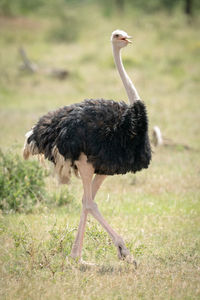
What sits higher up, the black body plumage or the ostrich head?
the ostrich head

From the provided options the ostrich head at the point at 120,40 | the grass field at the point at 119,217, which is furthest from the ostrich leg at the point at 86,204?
the ostrich head at the point at 120,40

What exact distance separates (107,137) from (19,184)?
2.02 m

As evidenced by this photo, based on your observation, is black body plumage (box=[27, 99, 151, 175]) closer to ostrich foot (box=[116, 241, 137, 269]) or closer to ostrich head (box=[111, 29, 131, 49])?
ostrich foot (box=[116, 241, 137, 269])

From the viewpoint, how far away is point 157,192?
23.6 ft

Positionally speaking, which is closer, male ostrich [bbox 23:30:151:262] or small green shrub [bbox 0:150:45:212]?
male ostrich [bbox 23:30:151:262]

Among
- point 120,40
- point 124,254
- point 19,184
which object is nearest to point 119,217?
point 19,184

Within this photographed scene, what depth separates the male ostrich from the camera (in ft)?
15.2

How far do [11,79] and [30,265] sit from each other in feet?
43.6

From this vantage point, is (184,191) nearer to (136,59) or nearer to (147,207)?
(147,207)

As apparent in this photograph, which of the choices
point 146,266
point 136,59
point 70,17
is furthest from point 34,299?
point 70,17

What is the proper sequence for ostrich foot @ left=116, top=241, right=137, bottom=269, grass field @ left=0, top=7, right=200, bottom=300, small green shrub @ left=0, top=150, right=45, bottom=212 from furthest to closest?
small green shrub @ left=0, top=150, right=45, bottom=212
ostrich foot @ left=116, top=241, right=137, bottom=269
grass field @ left=0, top=7, right=200, bottom=300

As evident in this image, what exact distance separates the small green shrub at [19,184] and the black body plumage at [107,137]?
5.16ft

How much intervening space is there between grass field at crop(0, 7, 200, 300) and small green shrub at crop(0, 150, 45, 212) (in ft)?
→ 0.53

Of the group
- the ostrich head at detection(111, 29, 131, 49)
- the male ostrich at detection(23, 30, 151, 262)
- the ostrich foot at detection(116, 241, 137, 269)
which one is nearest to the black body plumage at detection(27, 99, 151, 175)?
the male ostrich at detection(23, 30, 151, 262)
